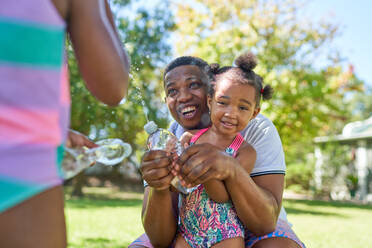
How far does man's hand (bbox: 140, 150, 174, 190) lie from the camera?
5.82 ft

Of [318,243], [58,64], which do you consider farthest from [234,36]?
[58,64]

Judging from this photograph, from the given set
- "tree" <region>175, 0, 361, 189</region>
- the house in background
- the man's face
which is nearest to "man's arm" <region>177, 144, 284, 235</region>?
the man's face

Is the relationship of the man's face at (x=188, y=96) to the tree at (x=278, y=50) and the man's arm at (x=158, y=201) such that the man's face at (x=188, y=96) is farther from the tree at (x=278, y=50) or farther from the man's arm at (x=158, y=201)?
the tree at (x=278, y=50)

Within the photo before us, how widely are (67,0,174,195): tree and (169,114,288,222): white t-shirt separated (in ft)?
1.69

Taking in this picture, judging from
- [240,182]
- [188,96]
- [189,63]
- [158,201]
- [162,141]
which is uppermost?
[189,63]

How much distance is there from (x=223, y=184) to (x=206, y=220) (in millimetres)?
250

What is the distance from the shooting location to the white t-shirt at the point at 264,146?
7.58ft

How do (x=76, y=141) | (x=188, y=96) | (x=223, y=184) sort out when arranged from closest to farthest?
1. (x=76, y=141)
2. (x=223, y=184)
3. (x=188, y=96)

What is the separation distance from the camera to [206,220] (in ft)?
A: 7.03

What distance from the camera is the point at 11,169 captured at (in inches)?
→ 34.7

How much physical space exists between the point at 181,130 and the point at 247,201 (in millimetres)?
813

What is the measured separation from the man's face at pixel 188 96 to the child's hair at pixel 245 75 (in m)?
0.13

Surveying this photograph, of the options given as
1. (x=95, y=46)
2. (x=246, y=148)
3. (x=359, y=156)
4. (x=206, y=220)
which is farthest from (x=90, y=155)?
(x=359, y=156)

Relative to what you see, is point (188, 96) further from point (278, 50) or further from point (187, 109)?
point (278, 50)
